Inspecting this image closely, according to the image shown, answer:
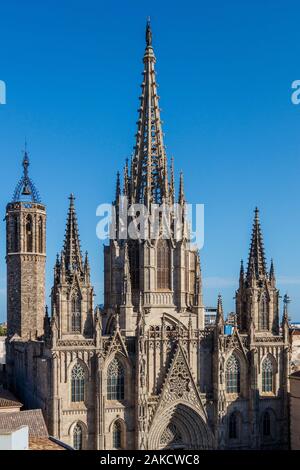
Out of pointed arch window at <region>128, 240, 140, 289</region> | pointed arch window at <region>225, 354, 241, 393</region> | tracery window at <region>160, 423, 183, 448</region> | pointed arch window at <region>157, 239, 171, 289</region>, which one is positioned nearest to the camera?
tracery window at <region>160, 423, 183, 448</region>

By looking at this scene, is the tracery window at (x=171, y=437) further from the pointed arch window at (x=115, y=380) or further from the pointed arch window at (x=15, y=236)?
the pointed arch window at (x=15, y=236)

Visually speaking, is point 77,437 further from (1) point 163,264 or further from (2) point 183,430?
(1) point 163,264

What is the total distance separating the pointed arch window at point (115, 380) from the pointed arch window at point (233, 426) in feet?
34.4

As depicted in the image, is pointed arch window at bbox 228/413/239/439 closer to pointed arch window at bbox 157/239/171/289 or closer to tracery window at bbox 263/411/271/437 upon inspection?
tracery window at bbox 263/411/271/437

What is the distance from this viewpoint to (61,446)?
3938 centimetres

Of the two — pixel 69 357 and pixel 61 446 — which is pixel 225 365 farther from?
pixel 61 446

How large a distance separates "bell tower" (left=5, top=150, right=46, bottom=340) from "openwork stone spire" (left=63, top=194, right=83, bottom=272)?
1133cm

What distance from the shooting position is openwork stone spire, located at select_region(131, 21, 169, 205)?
58.6 meters

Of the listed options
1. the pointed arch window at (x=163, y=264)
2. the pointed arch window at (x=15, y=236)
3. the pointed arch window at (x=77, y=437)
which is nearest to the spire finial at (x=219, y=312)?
the pointed arch window at (x=163, y=264)

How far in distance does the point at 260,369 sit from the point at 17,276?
1032 inches

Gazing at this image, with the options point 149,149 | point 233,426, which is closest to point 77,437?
point 233,426

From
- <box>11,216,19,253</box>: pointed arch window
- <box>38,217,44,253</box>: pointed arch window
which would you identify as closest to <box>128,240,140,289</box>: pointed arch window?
<box>38,217,44,253</box>: pointed arch window

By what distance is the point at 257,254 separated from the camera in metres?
57.2
